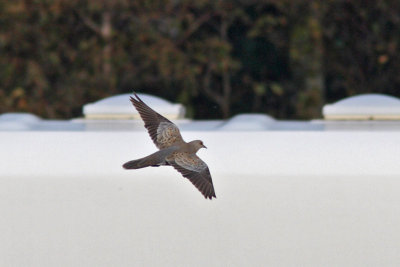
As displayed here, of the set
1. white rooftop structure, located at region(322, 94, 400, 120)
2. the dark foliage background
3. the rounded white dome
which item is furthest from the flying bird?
the dark foliage background

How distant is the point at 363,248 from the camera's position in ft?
18.1

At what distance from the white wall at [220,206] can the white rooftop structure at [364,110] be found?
0.82 m

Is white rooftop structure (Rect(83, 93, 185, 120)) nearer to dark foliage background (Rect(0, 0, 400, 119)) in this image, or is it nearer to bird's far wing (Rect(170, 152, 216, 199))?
bird's far wing (Rect(170, 152, 216, 199))

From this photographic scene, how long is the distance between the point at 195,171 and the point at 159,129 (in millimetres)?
562

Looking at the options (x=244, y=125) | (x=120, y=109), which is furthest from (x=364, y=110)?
(x=120, y=109)

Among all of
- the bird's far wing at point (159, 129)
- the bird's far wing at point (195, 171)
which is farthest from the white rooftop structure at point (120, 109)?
the bird's far wing at point (195, 171)

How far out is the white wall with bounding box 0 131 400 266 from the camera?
5.53 metres

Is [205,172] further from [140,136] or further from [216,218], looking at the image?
[140,136]

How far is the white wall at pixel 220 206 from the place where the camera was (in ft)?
18.1

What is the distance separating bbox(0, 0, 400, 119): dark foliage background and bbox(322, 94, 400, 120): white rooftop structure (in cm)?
524

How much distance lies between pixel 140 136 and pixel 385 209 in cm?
196

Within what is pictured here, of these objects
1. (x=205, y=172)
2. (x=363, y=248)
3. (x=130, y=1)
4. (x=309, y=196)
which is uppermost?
(x=130, y=1)

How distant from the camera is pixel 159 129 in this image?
493cm

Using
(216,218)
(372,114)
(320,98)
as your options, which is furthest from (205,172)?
(320,98)
